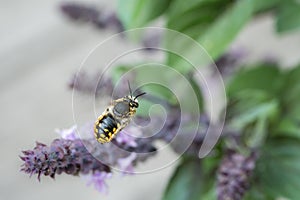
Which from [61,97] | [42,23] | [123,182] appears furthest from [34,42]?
[123,182]

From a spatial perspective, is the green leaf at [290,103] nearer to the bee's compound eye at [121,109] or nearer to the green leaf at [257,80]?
the green leaf at [257,80]

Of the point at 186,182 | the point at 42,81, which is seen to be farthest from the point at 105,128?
the point at 42,81

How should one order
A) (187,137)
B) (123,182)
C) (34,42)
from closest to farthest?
(187,137), (123,182), (34,42)

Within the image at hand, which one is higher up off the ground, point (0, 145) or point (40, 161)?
point (0, 145)

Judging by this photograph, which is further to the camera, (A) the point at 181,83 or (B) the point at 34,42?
(B) the point at 34,42

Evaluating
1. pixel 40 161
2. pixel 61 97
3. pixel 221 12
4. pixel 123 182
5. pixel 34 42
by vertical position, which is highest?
pixel 34 42

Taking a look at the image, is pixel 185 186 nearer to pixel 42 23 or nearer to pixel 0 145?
pixel 0 145

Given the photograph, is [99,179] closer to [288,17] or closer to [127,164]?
[127,164]
